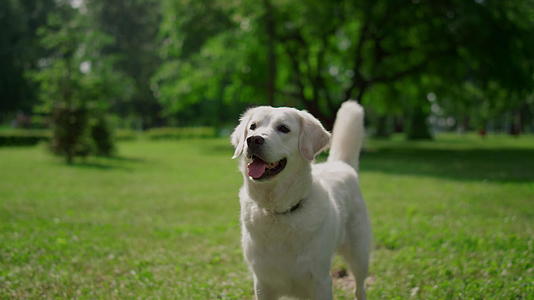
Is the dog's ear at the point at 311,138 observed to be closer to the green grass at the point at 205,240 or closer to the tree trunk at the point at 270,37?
the green grass at the point at 205,240

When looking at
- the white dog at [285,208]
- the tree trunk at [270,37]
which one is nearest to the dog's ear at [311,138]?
the white dog at [285,208]

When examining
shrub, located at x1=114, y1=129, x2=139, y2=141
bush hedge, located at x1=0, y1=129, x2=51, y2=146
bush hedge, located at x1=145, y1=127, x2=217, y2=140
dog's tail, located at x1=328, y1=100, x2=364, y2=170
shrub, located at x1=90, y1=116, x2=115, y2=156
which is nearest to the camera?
dog's tail, located at x1=328, y1=100, x2=364, y2=170

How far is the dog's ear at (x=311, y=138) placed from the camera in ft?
11.6

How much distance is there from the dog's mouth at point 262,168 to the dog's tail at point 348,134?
1.62 m

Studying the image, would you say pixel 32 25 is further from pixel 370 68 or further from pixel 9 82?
pixel 370 68

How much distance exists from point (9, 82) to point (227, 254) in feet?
139

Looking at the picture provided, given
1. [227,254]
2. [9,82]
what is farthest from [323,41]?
[9,82]

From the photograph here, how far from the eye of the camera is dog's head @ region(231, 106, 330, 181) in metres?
3.32

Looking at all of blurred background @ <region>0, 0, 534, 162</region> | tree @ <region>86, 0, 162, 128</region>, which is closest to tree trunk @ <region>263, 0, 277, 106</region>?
blurred background @ <region>0, 0, 534, 162</region>

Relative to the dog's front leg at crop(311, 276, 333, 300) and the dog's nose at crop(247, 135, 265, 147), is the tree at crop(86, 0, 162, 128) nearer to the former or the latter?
the dog's nose at crop(247, 135, 265, 147)

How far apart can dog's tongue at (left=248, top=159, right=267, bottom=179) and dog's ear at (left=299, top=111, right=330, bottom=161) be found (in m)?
0.36

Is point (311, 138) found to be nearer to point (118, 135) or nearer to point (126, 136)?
→ point (118, 135)

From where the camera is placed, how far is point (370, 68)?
25.4m

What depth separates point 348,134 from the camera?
16.0 feet
